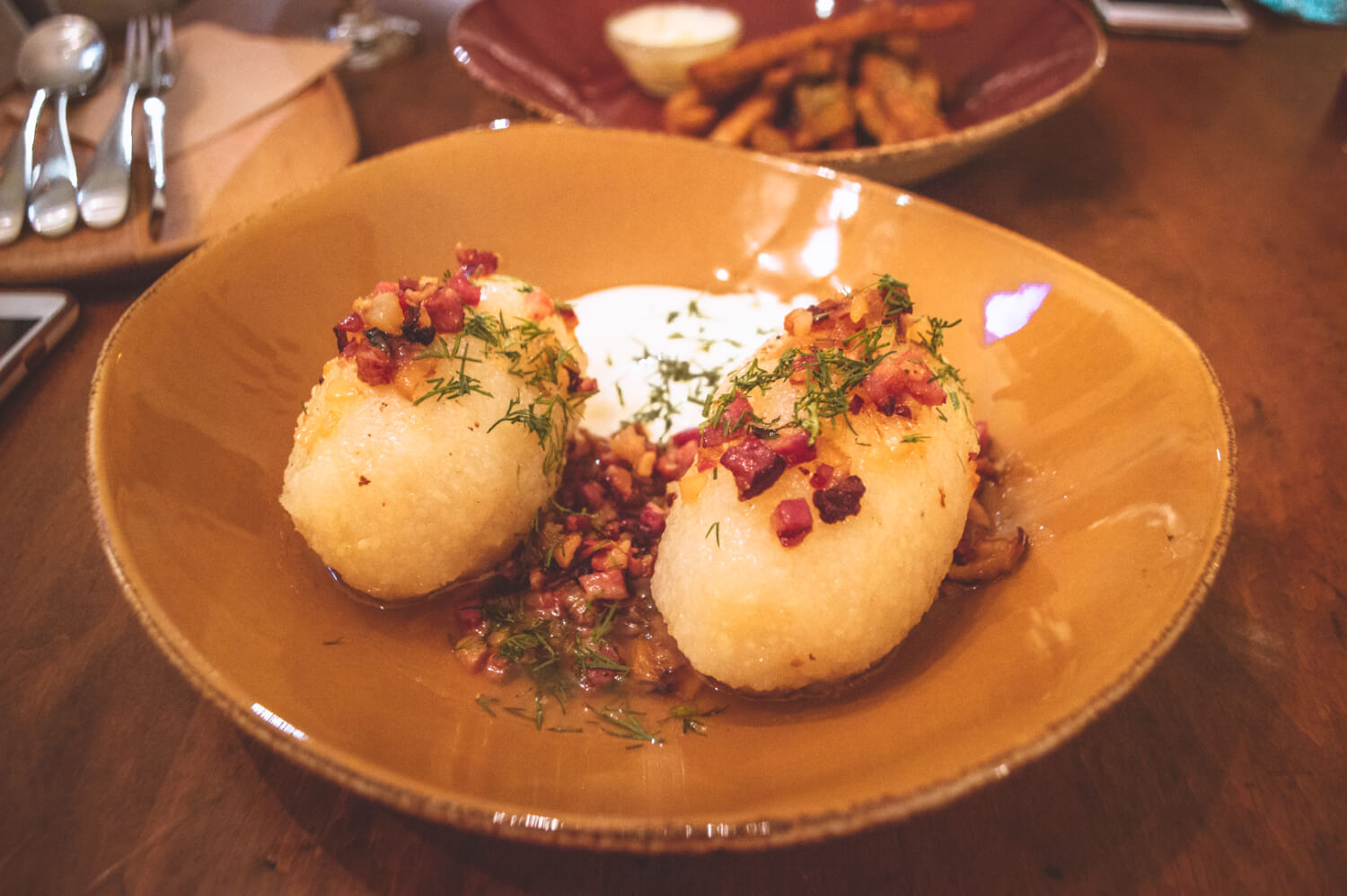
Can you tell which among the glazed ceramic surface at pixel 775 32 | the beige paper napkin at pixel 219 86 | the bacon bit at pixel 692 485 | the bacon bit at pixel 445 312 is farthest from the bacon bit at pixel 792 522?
the beige paper napkin at pixel 219 86

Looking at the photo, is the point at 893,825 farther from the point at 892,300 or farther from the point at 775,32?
the point at 775,32

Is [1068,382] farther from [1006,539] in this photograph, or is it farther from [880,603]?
[880,603]

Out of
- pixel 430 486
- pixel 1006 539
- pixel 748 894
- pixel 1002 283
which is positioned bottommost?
pixel 748 894

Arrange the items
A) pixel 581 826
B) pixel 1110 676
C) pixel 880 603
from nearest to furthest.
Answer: pixel 581 826 < pixel 1110 676 < pixel 880 603

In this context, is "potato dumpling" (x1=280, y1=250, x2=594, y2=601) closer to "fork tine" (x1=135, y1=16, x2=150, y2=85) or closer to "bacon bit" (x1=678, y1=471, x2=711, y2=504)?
"bacon bit" (x1=678, y1=471, x2=711, y2=504)

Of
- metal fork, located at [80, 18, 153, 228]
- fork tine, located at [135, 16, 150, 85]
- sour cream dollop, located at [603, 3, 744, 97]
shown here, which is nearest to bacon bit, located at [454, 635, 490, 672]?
metal fork, located at [80, 18, 153, 228]

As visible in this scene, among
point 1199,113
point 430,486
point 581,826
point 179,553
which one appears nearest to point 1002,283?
point 430,486

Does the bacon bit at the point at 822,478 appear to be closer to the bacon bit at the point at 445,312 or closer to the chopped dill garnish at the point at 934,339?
the chopped dill garnish at the point at 934,339

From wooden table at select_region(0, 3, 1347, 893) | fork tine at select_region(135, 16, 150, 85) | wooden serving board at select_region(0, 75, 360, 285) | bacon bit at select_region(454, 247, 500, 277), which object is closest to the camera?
wooden table at select_region(0, 3, 1347, 893)
